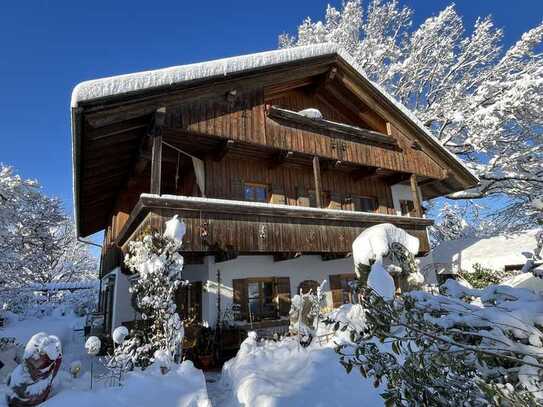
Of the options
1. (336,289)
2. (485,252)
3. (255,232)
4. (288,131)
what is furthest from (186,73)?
(485,252)

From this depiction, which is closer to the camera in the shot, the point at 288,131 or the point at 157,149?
the point at 157,149

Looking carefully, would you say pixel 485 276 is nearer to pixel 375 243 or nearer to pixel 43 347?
pixel 375 243

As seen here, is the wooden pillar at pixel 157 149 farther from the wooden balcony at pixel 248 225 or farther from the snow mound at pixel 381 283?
the snow mound at pixel 381 283

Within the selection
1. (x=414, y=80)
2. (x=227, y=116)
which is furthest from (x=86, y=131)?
(x=414, y=80)

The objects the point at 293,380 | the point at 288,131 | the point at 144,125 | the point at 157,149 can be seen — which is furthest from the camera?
the point at 288,131

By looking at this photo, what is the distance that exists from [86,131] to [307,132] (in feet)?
22.6

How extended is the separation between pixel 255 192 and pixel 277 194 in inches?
32.9

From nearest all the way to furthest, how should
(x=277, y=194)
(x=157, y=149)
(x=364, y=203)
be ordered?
(x=157, y=149)
(x=277, y=194)
(x=364, y=203)

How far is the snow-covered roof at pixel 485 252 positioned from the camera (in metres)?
15.5

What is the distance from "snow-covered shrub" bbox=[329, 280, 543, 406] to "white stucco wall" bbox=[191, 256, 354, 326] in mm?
8226

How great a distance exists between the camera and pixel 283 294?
11.4m

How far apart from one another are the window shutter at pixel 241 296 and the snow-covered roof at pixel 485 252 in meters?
9.32

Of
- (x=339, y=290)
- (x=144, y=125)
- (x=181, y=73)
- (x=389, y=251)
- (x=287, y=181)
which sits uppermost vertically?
(x=181, y=73)

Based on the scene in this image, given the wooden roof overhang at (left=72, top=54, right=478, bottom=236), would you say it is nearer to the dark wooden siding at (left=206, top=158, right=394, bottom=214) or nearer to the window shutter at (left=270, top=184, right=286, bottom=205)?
the dark wooden siding at (left=206, top=158, right=394, bottom=214)
